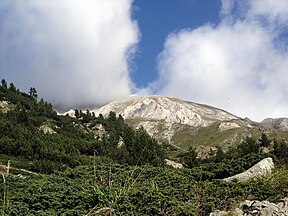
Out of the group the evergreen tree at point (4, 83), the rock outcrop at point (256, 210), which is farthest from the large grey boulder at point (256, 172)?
the evergreen tree at point (4, 83)

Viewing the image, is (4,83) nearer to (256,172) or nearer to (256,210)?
(256,172)

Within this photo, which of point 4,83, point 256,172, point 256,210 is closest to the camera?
point 256,210

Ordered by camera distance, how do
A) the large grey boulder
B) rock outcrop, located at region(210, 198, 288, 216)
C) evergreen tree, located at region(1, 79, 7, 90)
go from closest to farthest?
rock outcrop, located at region(210, 198, 288, 216) < the large grey boulder < evergreen tree, located at region(1, 79, 7, 90)

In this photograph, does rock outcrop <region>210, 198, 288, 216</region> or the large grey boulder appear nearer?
rock outcrop <region>210, 198, 288, 216</region>

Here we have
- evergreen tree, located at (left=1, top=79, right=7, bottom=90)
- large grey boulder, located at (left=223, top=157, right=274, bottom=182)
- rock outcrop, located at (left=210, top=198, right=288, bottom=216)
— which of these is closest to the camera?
rock outcrop, located at (left=210, top=198, right=288, bottom=216)

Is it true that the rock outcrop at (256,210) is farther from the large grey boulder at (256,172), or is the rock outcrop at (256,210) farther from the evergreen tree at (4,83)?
the evergreen tree at (4,83)

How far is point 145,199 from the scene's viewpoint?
389 inches

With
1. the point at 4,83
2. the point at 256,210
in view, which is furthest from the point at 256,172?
the point at 4,83

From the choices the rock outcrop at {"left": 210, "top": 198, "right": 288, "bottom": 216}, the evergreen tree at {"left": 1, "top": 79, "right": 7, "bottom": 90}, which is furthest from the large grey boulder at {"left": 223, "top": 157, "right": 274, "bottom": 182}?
the evergreen tree at {"left": 1, "top": 79, "right": 7, "bottom": 90}

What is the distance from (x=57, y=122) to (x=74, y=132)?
6.22 metres

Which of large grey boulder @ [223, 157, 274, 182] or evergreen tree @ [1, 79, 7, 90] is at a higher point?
evergreen tree @ [1, 79, 7, 90]

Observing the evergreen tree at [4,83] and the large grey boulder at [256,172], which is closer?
the large grey boulder at [256,172]

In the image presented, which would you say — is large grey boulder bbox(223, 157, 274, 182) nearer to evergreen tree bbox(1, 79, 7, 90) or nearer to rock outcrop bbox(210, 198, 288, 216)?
rock outcrop bbox(210, 198, 288, 216)

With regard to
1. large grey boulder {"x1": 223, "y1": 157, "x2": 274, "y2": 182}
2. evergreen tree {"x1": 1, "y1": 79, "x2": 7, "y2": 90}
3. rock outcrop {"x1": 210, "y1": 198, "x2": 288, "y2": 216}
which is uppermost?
evergreen tree {"x1": 1, "y1": 79, "x2": 7, "y2": 90}
